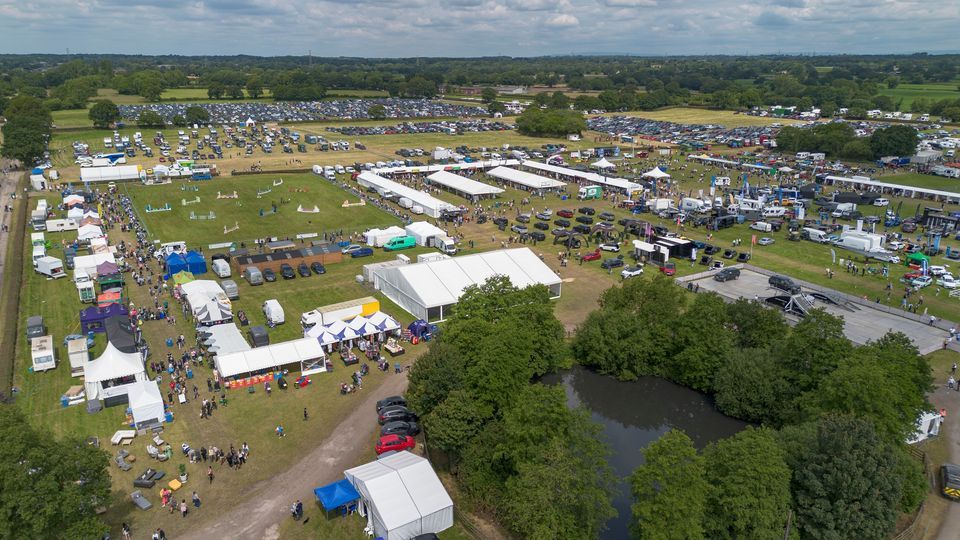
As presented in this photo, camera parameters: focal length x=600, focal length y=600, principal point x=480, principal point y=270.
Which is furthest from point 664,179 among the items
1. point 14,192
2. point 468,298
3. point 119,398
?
point 14,192

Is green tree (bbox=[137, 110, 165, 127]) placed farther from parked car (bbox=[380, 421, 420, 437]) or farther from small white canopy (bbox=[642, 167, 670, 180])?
parked car (bbox=[380, 421, 420, 437])

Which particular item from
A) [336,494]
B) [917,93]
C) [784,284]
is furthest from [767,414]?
[917,93]

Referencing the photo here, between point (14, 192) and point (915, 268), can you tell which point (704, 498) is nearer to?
point (915, 268)

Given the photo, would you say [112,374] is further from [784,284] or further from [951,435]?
[784,284]

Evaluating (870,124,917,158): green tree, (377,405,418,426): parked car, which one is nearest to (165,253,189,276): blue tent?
(377,405,418,426): parked car

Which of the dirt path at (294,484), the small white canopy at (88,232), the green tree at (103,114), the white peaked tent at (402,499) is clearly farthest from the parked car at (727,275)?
the green tree at (103,114)

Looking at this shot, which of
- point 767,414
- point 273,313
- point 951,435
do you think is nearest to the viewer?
point 951,435
